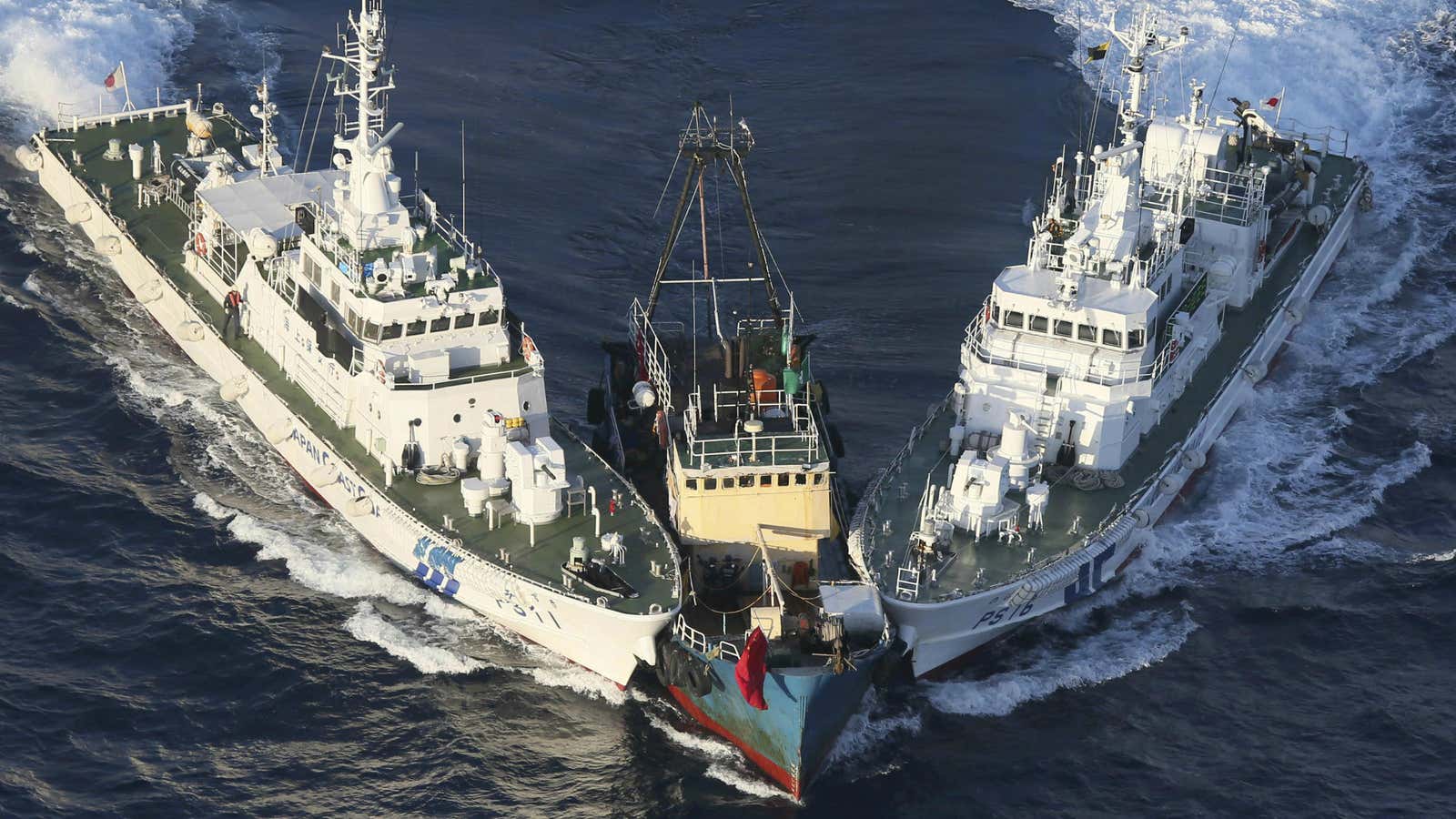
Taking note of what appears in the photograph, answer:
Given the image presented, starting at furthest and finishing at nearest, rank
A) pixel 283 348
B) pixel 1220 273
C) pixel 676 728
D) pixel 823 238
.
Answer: pixel 823 238 → pixel 1220 273 → pixel 283 348 → pixel 676 728

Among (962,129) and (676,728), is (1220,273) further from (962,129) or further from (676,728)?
(676,728)

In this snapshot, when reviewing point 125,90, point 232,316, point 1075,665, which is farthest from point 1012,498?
point 125,90

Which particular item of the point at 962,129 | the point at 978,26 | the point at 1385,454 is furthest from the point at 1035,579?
the point at 978,26

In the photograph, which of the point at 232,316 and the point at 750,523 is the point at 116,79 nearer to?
the point at 232,316

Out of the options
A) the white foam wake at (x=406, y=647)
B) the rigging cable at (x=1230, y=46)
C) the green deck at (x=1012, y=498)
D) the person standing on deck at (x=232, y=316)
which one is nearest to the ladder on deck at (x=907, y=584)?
the green deck at (x=1012, y=498)

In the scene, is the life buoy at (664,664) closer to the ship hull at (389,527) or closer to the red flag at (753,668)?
the ship hull at (389,527)

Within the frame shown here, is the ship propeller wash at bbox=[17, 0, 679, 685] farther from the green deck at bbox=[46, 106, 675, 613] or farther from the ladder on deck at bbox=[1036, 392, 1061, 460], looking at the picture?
the ladder on deck at bbox=[1036, 392, 1061, 460]
